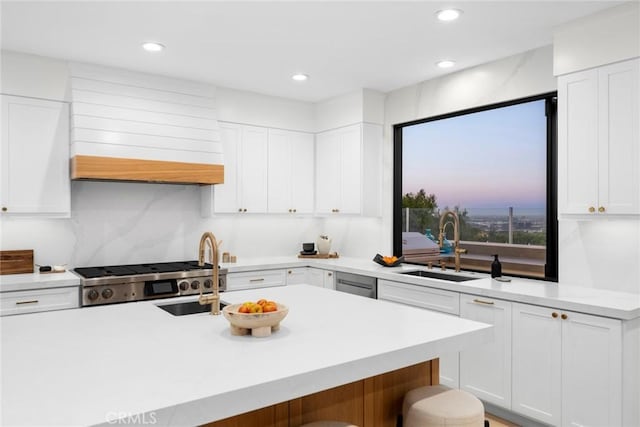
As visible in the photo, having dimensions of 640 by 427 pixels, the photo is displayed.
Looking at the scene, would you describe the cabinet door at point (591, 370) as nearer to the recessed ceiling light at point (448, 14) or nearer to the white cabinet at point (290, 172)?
the recessed ceiling light at point (448, 14)

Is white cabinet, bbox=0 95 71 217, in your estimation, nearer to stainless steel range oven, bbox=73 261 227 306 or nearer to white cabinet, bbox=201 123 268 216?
stainless steel range oven, bbox=73 261 227 306

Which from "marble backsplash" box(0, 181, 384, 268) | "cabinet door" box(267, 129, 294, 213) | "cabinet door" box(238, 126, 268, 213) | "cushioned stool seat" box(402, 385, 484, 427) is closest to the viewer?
A: "cushioned stool seat" box(402, 385, 484, 427)

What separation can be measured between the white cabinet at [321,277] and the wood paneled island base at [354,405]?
7.52ft

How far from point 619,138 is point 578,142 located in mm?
239

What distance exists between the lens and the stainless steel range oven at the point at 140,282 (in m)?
3.46

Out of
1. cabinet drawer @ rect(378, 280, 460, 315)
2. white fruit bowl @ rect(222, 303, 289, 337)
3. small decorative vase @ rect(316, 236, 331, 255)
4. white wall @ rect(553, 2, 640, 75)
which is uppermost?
white wall @ rect(553, 2, 640, 75)

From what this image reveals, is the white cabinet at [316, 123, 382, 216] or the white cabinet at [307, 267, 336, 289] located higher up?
the white cabinet at [316, 123, 382, 216]

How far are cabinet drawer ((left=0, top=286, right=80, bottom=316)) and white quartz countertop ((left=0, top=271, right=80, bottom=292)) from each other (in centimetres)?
3

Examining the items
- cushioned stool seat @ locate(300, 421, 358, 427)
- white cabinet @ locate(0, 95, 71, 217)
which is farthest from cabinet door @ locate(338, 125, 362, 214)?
cushioned stool seat @ locate(300, 421, 358, 427)

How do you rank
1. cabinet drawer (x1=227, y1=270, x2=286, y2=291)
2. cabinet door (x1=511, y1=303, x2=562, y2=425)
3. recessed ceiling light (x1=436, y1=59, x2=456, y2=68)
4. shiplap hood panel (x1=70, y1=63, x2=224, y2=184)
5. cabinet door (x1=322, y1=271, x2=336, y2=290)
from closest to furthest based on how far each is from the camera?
cabinet door (x1=511, y1=303, x2=562, y2=425), shiplap hood panel (x1=70, y1=63, x2=224, y2=184), recessed ceiling light (x1=436, y1=59, x2=456, y2=68), cabinet drawer (x1=227, y1=270, x2=286, y2=291), cabinet door (x1=322, y1=271, x2=336, y2=290)

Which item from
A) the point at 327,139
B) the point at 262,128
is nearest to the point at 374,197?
the point at 327,139

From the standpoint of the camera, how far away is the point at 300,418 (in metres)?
1.74

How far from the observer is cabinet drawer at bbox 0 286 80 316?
3164mm

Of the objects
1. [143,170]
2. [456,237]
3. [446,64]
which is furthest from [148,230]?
[446,64]
